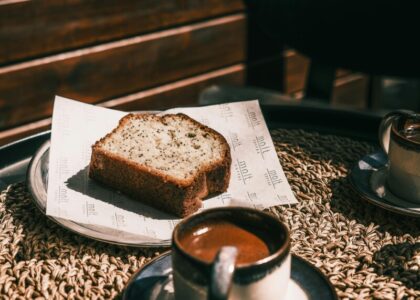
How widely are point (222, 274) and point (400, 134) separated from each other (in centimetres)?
59

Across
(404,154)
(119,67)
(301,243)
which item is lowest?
(119,67)

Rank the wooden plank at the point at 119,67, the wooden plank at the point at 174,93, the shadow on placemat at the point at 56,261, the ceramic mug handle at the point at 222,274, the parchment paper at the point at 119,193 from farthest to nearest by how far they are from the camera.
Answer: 1. the wooden plank at the point at 174,93
2. the wooden plank at the point at 119,67
3. the parchment paper at the point at 119,193
4. the shadow on placemat at the point at 56,261
5. the ceramic mug handle at the point at 222,274

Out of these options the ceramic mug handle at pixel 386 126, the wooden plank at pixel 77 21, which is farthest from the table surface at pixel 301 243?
the wooden plank at pixel 77 21

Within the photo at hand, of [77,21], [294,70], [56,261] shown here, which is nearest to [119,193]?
[56,261]

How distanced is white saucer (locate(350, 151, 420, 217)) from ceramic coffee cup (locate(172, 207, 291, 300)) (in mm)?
367

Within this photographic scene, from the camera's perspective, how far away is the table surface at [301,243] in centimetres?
96

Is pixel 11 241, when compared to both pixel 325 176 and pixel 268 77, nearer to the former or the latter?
pixel 325 176

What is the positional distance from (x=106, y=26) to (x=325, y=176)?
1.20m

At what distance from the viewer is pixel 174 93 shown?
2.52 meters

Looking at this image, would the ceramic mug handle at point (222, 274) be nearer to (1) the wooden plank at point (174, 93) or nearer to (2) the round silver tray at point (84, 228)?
(2) the round silver tray at point (84, 228)

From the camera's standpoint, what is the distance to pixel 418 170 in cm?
111

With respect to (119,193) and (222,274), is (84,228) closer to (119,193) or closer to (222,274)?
(119,193)

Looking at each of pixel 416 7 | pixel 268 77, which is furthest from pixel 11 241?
pixel 268 77

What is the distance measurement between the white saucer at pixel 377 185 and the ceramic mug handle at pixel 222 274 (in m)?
0.50
